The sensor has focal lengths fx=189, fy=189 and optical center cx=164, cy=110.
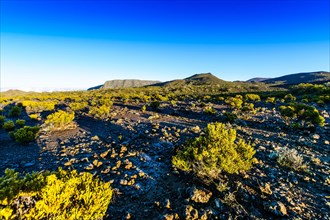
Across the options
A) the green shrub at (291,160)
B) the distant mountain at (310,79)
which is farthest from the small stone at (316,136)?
the distant mountain at (310,79)

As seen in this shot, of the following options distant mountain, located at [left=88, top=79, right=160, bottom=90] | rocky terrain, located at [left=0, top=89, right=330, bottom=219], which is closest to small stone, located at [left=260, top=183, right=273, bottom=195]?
rocky terrain, located at [left=0, top=89, right=330, bottom=219]

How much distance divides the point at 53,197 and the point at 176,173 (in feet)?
13.5

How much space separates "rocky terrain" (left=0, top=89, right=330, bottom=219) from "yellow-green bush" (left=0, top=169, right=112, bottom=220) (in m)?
1.22

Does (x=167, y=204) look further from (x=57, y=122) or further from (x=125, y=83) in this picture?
(x=125, y=83)

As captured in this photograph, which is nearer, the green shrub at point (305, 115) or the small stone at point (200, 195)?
the small stone at point (200, 195)

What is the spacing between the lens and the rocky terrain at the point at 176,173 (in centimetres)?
506

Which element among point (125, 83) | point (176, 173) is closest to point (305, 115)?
point (176, 173)

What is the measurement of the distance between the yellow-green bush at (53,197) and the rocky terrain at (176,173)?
1225mm

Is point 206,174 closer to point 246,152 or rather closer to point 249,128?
point 246,152

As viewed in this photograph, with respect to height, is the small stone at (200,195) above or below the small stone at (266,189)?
above

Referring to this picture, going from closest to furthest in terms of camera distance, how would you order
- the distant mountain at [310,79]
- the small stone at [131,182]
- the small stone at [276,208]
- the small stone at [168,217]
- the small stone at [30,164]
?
the small stone at [168,217] → the small stone at [276,208] → the small stone at [131,182] → the small stone at [30,164] → the distant mountain at [310,79]

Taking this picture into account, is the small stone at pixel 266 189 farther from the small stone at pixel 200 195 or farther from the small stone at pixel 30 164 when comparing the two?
the small stone at pixel 30 164

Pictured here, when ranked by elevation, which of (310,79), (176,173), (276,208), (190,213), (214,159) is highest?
(310,79)

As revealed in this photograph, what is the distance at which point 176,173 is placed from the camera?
6.78m
